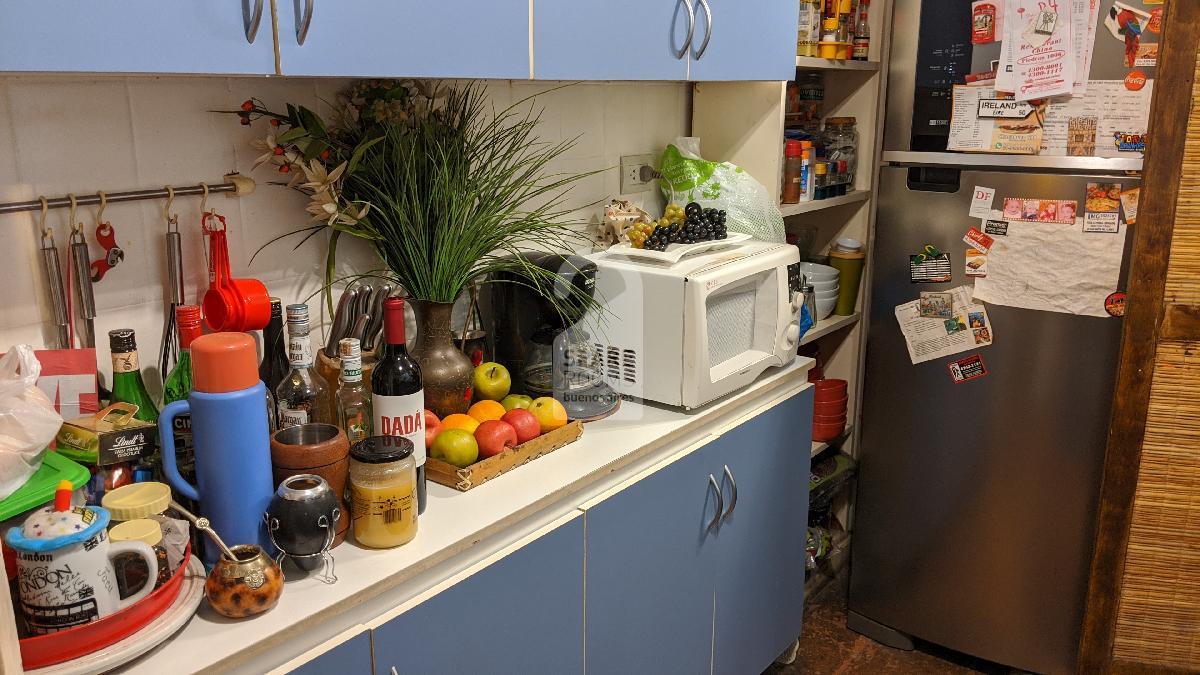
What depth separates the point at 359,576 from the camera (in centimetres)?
128

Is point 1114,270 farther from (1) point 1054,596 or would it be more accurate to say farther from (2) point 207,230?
(2) point 207,230

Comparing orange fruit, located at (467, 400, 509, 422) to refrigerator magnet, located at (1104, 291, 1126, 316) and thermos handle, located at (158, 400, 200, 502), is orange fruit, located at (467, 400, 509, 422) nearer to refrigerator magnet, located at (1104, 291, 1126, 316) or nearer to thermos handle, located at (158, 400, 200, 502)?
thermos handle, located at (158, 400, 200, 502)

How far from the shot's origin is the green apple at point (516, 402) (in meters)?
1.77

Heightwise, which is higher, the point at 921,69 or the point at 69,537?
the point at 921,69

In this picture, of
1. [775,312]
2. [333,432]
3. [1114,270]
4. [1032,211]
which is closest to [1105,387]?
[1114,270]

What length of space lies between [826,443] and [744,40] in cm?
130

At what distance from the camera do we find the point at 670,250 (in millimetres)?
1955

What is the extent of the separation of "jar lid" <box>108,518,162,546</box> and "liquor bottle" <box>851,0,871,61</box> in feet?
6.92

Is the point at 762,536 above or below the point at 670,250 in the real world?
below

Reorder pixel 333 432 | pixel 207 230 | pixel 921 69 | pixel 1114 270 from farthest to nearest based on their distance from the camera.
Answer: pixel 921 69 < pixel 1114 270 < pixel 207 230 < pixel 333 432

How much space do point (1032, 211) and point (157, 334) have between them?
204 centimetres

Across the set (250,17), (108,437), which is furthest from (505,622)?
(250,17)

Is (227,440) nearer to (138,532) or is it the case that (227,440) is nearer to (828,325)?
(138,532)

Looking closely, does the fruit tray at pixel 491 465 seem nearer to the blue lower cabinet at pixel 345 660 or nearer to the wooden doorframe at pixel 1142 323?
the blue lower cabinet at pixel 345 660
